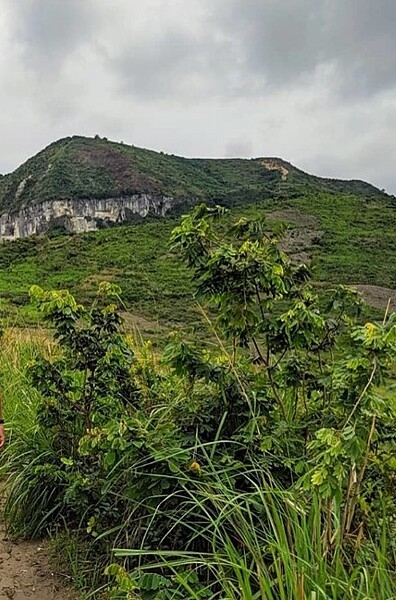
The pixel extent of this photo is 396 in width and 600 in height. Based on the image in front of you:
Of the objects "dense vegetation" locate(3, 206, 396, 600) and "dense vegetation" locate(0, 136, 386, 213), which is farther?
"dense vegetation" locate(0, 136, 386, 213)

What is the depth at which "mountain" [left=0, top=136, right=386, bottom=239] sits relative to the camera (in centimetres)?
8550

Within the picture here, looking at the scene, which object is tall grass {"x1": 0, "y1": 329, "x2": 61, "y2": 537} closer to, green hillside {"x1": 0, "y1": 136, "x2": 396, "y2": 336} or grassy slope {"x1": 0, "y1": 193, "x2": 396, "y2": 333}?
green hillside {"x1": 0, "y1": 136, "x2": 396, "y2": 336}

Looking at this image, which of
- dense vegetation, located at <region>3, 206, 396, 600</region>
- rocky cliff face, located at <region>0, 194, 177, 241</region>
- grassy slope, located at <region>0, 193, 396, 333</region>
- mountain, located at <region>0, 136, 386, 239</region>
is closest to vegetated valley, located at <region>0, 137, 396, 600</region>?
dense vegetation, located at <region>3, 206, 396, 600</region>

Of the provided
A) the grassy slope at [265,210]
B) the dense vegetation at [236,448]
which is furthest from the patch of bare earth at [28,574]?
the grassy slope at [265,210]

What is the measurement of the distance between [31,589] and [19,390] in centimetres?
201

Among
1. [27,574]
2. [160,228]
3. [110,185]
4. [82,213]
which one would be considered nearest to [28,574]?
[27,574]

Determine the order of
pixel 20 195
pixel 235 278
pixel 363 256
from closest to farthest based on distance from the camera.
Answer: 1. pixel 235 278
2. pixel 363 256
3. pixel 20 195

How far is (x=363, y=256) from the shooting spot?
48.8 meters

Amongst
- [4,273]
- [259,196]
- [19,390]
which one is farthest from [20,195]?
[19,390]

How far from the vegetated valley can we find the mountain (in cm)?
7396

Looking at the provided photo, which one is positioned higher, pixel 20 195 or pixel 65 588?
pixel 20 195

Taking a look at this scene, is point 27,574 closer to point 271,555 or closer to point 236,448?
point 236,448

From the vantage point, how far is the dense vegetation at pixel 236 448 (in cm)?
209

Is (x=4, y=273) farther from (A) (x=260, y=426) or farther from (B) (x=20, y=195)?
(B) (x=20, y=195)
